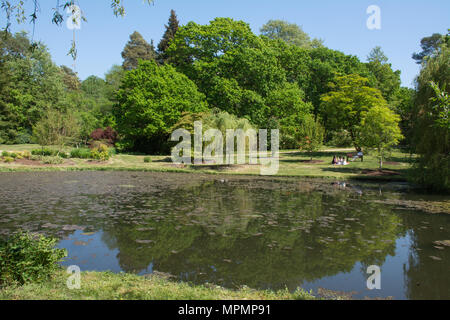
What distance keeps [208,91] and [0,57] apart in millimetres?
31740

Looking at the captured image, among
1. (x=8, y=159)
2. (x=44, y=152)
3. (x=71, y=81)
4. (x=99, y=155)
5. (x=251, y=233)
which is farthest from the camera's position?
(x=99, y=155)

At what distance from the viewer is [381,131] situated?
2781 cm

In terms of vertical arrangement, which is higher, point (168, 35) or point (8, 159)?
point (168, 35)

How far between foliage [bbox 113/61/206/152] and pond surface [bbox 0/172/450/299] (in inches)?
875

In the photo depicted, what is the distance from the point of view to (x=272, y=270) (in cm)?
788

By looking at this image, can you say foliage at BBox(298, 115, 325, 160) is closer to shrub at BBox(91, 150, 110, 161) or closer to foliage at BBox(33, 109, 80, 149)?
shrub at BBox(91, 150, 110, 161)

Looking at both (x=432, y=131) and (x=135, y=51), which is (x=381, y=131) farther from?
(x=135, y=51)

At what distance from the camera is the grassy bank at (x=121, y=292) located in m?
5.26

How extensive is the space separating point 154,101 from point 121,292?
124ft

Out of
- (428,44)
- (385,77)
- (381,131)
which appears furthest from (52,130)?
(428,44)

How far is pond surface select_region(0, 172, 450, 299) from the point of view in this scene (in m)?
7.63

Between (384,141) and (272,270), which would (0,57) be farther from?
(272,270)

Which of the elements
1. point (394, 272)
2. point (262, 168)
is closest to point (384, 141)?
point (262, 168)

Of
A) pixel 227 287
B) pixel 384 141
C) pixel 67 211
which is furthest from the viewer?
pixel 384 141
